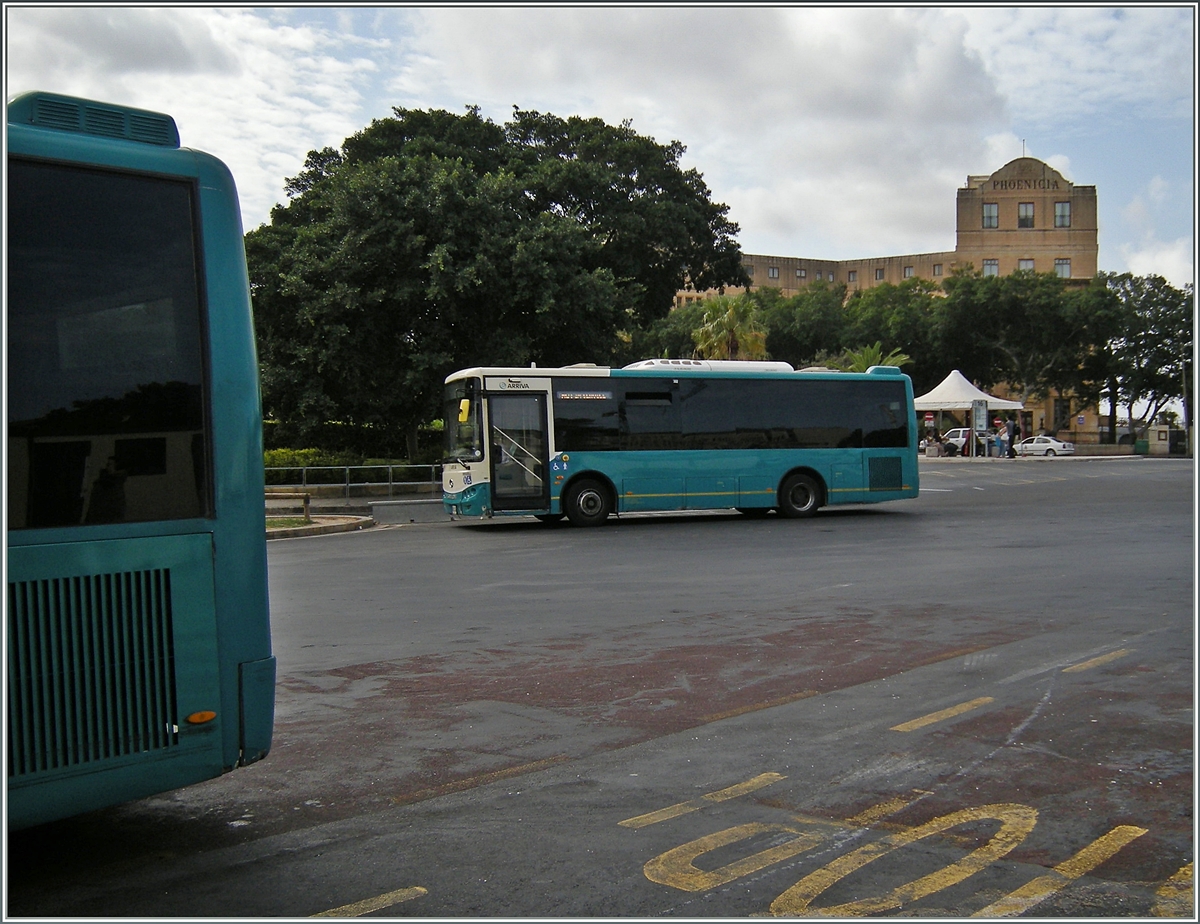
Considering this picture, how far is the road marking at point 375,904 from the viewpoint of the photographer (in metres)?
3.88

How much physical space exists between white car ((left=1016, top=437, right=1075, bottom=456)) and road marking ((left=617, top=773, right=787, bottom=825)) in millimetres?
57279

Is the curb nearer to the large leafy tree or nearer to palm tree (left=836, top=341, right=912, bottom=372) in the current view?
the large leafy tree

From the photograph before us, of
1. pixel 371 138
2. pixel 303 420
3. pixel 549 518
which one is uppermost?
pixel 371 138

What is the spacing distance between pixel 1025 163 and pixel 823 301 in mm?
24184

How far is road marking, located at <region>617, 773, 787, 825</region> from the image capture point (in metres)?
4.80

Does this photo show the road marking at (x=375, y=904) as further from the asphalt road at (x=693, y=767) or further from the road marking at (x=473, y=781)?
the road marking at (x=473, y=781)

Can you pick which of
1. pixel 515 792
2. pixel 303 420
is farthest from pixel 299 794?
pixel 303 420

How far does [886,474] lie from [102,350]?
2133 centimetres

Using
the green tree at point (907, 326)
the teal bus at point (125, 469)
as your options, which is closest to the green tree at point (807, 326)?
the green tree at point (907, 326)

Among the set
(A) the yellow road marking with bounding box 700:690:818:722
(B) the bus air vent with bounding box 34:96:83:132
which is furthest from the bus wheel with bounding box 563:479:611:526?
(B) the bus air vent with bounding box 34:96:83:132

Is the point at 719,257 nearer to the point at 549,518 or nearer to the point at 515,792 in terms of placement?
the point at 549,518

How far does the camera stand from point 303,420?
3041 cm

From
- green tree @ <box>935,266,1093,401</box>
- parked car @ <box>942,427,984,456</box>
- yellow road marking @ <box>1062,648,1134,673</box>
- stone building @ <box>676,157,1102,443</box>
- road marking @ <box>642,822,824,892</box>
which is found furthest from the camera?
stone building @ <box>676,157,1102,443</box>

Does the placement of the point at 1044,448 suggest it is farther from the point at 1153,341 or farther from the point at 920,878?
the point at 920,878
